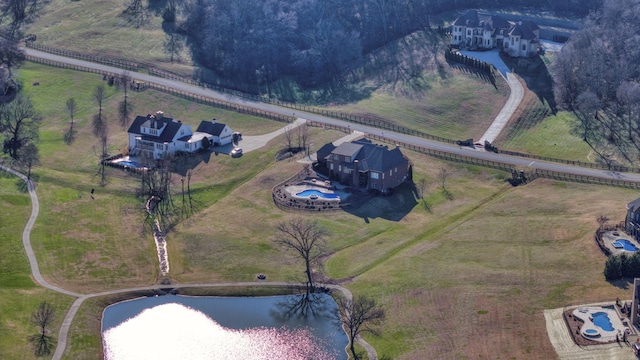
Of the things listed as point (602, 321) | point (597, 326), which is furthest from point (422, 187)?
point (597, 326)

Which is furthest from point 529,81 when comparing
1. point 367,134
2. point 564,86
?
point 367,134

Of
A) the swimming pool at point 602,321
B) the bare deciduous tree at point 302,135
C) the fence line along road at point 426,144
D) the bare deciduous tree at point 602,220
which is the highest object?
the bare deciduous tree at point 602,220

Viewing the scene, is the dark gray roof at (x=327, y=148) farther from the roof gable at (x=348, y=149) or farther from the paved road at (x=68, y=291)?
the paved road at (x=68, y=291)

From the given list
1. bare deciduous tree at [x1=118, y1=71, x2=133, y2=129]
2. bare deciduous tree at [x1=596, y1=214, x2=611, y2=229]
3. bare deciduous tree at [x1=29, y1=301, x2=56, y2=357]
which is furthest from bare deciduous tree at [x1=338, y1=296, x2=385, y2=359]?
bare deciduous tree at [x1=118, y1=71, x2=133, y2=129]

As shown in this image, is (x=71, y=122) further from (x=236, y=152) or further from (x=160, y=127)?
(x=236, y=152)

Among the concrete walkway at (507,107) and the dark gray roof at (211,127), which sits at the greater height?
the dark gray roof at (211,127)

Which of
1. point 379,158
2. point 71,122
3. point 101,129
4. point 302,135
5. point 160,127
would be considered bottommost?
point 101,129

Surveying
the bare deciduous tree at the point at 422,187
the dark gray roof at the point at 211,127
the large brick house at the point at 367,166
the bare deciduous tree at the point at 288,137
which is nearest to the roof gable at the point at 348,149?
the large brick house at the point at 367,166
